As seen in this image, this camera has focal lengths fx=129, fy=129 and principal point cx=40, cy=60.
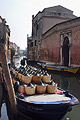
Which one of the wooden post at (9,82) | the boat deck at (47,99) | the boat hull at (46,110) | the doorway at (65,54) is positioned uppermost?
the doorway at (65,54)

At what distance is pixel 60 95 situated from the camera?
5.33 meters

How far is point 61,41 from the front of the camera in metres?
19.1

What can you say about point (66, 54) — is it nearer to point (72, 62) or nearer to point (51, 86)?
point (72, 62)

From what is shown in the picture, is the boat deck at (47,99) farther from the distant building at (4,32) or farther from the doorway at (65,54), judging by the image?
the doorway at (65,54)

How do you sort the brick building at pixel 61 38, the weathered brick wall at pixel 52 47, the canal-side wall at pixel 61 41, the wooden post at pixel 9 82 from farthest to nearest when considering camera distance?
the weathered brick wall at pixel 52 47
the brick building at pixel 61 38
the canal-side wall at pixel 61 41
the wooden post at pixel 9 82

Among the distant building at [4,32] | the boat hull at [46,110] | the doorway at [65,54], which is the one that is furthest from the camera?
the doorway at [65,54]

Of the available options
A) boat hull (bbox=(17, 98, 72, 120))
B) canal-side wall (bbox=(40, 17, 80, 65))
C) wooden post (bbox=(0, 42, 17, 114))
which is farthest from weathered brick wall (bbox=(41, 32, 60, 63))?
wooden post (bbox=(0, 42, 17, 114))

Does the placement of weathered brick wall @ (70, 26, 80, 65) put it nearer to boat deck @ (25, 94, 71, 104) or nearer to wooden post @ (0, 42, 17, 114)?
boat deck @ (25, 94, 71, 104)

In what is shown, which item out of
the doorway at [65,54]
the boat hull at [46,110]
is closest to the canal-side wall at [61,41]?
the doorway at [65,54]

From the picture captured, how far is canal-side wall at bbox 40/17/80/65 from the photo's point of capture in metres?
16.1

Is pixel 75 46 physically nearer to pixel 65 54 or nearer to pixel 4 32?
pixel 65 54

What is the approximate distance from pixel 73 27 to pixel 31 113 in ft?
46.4

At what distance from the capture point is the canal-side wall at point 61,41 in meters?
16.1

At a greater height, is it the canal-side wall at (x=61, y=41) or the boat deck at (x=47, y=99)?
the canal-side wall at (x=61, y=41)
